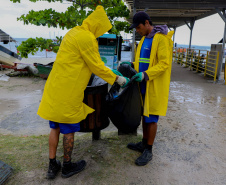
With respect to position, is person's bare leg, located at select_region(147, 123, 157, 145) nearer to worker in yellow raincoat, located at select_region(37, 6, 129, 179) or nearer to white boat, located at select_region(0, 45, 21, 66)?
worker in yellow raincoat, located at select_region(37, 6, 129, 179)

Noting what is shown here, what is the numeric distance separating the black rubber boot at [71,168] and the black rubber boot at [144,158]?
0.67 m

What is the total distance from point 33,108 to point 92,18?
3.78m

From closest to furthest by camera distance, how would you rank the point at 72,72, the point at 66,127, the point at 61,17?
the point at 72,72
the point at 66,127
the point at 61,17

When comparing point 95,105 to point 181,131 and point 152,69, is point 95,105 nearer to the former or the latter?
point 152,69

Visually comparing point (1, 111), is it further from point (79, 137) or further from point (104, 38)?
point (104, 38)

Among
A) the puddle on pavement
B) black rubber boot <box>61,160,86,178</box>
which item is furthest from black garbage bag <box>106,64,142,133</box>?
the puddle on pavement

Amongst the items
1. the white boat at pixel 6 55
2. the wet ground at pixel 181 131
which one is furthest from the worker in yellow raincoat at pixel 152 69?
the white boat at pixel 6 55

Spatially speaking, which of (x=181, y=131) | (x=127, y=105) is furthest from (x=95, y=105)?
(x=181, y=131)

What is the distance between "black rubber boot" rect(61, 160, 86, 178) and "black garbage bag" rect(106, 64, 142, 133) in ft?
2.18

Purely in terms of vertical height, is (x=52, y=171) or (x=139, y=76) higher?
(x=139, y=76)

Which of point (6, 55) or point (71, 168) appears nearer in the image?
point (71, 168)

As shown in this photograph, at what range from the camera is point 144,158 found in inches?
106

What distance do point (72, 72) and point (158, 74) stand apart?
100 centimetres

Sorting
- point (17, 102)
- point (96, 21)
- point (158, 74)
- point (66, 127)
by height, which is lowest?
point (17, 102)
